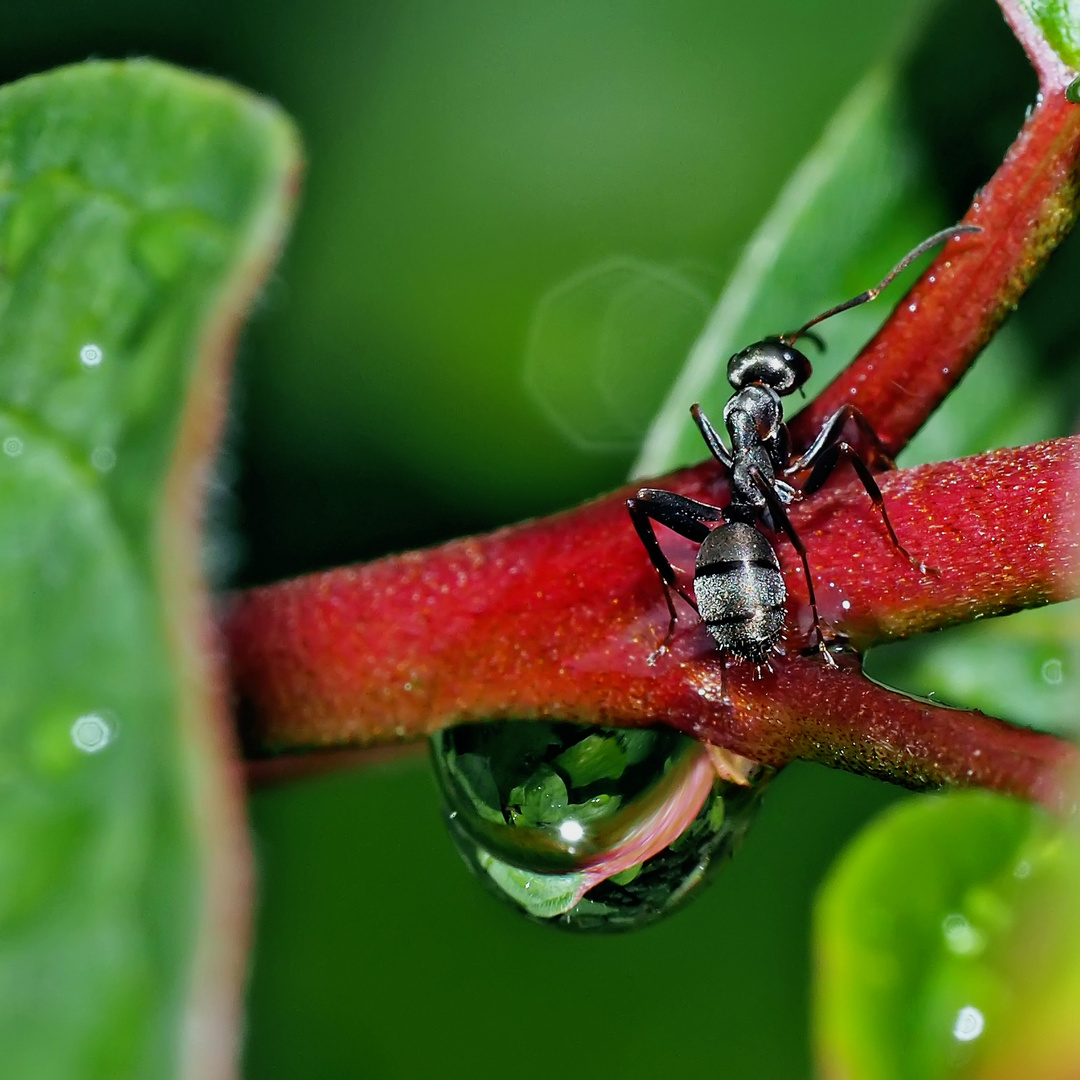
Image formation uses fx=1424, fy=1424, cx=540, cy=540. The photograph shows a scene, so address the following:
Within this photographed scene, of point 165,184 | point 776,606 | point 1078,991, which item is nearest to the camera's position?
point 1078,991

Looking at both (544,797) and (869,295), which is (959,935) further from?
(869,295)

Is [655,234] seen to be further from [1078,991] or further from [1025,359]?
[1078,991]

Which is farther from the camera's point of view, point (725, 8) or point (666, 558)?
point (725, 8)

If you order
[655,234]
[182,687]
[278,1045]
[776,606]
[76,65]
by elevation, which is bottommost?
[278,1045]

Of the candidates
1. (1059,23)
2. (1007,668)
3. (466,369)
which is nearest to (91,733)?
(1059,23)

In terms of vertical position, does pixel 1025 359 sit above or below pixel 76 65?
below

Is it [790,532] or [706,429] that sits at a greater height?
[790,532]

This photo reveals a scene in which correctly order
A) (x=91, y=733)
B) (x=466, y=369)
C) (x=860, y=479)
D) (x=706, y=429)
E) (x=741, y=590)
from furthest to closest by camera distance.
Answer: (x=466, y=369) < (x=706, y=429) < (x=741, y=590) < (x=860, y=479) < (x=91, y=733)

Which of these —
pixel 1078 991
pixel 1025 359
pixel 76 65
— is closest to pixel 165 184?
pixel 76 65
